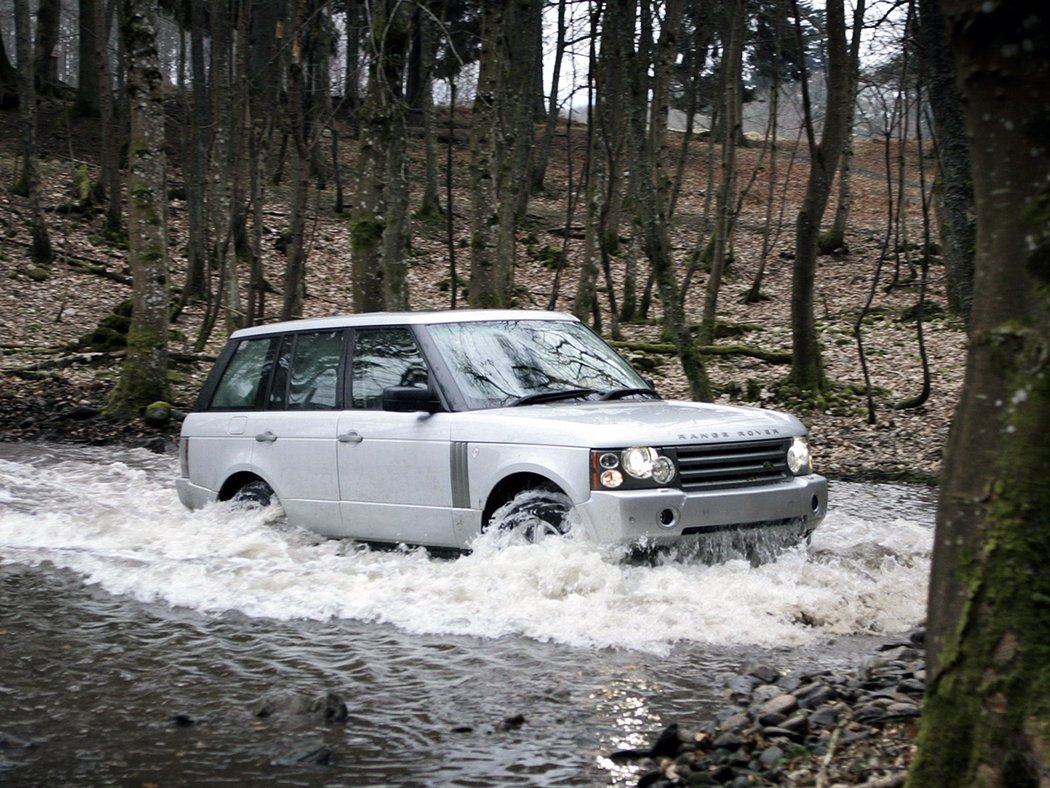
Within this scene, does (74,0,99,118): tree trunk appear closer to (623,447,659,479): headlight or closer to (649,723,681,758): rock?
(623,447,659,479): headlight

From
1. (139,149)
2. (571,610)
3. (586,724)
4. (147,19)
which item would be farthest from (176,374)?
(586,724)

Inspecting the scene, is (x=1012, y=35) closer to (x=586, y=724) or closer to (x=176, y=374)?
(x=586, y=724)

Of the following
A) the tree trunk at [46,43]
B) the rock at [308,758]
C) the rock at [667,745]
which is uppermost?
the tree trunk at [46,43]

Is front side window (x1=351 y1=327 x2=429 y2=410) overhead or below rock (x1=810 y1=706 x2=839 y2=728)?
overhead

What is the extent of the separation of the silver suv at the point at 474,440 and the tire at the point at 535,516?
10 mm

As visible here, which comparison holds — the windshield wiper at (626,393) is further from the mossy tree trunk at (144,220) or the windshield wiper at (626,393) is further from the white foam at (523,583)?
the mossy tree trunk at (144,220)

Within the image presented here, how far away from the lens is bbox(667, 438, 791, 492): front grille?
742cm

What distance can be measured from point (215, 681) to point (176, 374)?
13698 millimetres

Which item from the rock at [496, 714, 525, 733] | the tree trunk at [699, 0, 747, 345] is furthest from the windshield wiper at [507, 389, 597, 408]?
the tree trunk at [699, 0, 747, 345]

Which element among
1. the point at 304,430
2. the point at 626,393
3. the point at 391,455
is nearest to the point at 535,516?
the point at 391,455

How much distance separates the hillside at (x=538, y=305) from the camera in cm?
1627

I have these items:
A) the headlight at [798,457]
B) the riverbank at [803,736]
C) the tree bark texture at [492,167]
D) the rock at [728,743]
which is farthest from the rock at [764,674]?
the tree bark texture at [492,167]

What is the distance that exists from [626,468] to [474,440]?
112 centimetres

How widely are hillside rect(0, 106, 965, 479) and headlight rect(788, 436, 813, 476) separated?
5.46m
